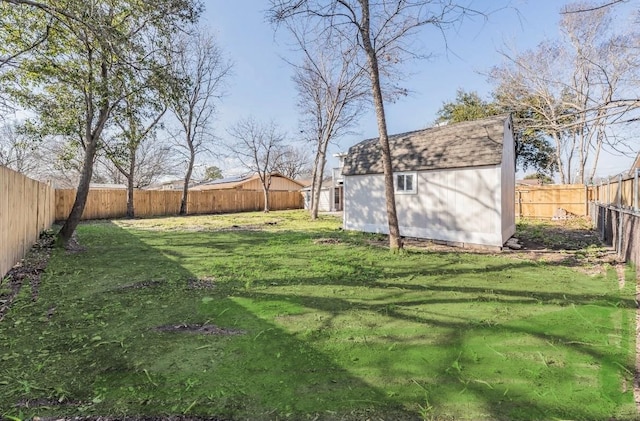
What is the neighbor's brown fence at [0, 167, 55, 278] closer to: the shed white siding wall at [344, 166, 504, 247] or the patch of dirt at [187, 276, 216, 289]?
the patch of dirt at [187, 276, 216, 289]

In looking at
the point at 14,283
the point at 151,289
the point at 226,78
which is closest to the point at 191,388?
the point at 151,289

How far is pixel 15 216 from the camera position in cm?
595

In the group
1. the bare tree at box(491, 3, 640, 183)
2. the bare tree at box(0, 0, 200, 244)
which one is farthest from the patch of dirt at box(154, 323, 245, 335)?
the bare tree at box(491, 3, 640, 183)

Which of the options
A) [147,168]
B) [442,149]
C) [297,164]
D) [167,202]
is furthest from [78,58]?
[297,164]

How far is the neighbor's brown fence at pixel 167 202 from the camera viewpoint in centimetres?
1953

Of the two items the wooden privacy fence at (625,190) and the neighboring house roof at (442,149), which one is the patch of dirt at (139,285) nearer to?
the neighboring house roof at (442,149)

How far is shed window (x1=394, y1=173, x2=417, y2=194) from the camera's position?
34.0 feet

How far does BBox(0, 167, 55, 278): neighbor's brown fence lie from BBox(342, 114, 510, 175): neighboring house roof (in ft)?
29.5

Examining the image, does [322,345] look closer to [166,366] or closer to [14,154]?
[166,366]

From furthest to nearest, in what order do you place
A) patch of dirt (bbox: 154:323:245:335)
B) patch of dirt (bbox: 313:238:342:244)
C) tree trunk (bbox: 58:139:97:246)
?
1. patch of dirt (bbox: 313:238:342:244)
2. tree trunk (bbox: 58:139:97:246)
3. patch of dirt (bbox: 154:323:245:335)

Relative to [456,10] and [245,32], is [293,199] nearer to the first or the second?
[245,32]

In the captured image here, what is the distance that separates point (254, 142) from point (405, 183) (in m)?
17.7

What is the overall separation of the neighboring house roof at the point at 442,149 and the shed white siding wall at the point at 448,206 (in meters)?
0.26

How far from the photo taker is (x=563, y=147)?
78.0 ft
